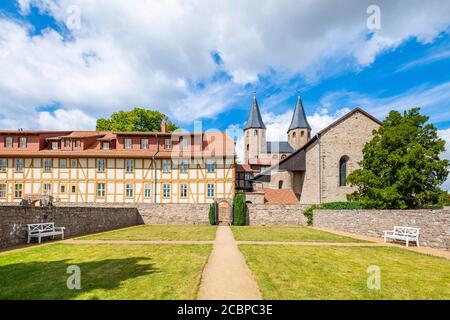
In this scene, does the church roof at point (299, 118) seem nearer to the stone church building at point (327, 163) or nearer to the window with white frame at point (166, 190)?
the stone church building at point (327, 163)

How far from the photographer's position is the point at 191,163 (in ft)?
84.8

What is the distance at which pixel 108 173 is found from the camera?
25.5 meters

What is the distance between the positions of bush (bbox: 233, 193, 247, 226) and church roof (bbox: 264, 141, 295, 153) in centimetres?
4124

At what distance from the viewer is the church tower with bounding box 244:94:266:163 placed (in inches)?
2478

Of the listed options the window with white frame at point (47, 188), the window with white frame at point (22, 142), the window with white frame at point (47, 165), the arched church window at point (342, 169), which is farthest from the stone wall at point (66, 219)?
the arched church window at point (342, 169)

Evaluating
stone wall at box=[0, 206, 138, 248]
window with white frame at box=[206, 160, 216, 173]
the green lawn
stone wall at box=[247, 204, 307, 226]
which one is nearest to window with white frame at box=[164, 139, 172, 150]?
window with white frame at box=[206, 160, 216, 173]

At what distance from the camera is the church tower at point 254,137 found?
62.9 metres

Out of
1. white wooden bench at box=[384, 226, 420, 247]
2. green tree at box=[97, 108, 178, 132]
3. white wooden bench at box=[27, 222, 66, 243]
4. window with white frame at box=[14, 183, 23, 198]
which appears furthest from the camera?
green tree at box=[97, 108, 178, 132]

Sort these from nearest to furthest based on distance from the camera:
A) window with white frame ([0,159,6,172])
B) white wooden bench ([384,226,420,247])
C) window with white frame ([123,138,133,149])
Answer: white wooden bench ([384,226,420,247])
window with white frame ([0,159,6,172])
window with white frame ([123,138,133,149])

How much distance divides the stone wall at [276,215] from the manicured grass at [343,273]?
1256cm

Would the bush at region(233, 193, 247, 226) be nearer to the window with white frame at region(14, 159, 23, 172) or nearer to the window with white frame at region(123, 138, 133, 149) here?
the window with white frame at region(123, 138, 133, 149)

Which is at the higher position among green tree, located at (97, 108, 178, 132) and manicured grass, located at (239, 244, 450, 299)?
green tree, located at (97, 108, 178, 132)
